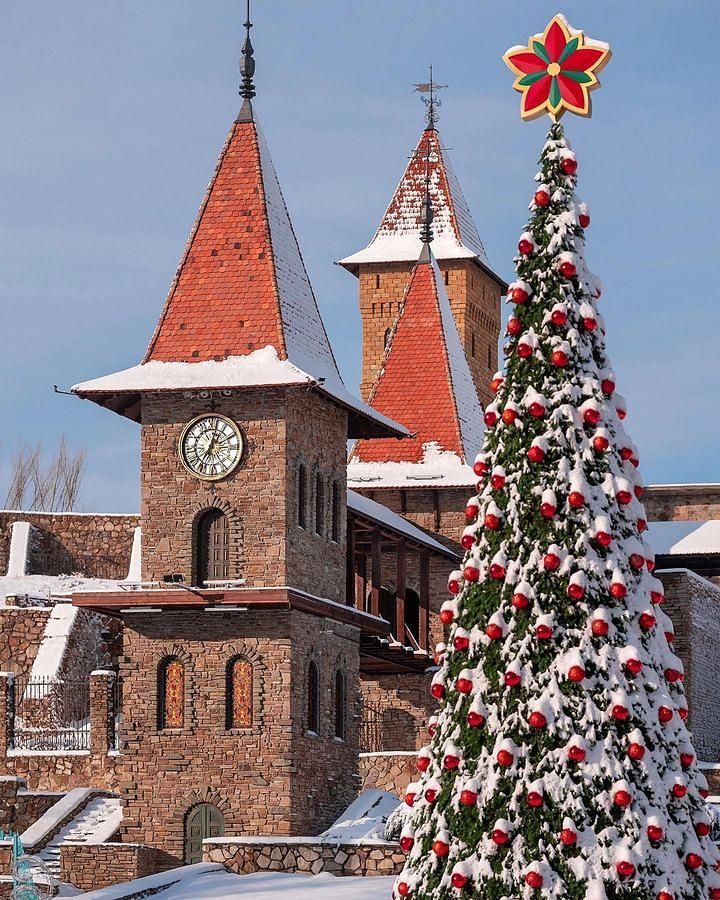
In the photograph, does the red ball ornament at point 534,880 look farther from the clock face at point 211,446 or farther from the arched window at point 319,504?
the arched window at point 319,504

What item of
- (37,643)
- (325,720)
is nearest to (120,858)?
(325,720)

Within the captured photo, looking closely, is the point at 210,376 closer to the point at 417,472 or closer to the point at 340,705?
the point at 340,705

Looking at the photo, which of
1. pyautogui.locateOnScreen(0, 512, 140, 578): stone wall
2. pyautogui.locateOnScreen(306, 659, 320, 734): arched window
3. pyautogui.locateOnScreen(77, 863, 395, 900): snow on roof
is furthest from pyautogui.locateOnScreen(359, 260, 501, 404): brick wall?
pyautogui.locateOnScreen(77, 863, 395, 900): snow on roof

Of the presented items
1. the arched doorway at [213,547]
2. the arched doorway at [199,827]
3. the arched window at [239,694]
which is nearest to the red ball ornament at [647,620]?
the arched window at [239,694]

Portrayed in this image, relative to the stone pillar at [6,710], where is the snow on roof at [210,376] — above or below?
above

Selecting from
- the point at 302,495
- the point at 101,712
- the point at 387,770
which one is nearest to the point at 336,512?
the point at 302,495

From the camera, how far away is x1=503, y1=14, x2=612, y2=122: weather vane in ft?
40.6

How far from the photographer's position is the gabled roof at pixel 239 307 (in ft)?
91.3

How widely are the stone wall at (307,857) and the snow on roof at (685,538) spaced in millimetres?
13180

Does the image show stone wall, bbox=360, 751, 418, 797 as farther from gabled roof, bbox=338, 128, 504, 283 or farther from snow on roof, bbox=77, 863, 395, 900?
gabled roof, bbox=338, 128, 504, 283

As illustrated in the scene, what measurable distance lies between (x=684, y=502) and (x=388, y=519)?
14.4 m

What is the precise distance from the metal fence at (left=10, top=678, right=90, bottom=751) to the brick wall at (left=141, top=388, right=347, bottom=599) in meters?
4.67

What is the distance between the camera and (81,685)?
3425 cm

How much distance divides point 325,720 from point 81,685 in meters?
7.23
